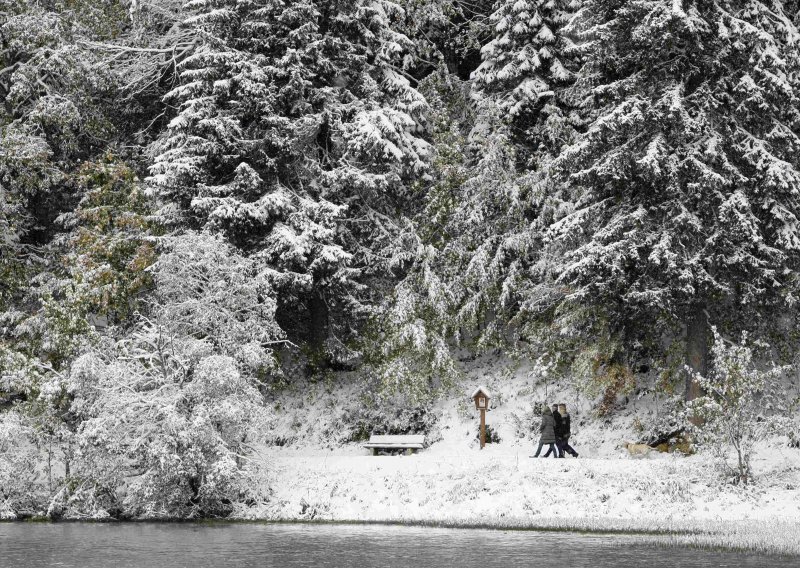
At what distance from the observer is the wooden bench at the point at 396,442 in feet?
85.8

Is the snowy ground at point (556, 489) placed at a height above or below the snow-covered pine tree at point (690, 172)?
below

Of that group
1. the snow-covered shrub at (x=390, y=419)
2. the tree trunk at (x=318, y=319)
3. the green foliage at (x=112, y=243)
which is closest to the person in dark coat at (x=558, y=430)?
the snow-covered shrub at (x=390, y=419)

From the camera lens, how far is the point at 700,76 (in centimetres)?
2372

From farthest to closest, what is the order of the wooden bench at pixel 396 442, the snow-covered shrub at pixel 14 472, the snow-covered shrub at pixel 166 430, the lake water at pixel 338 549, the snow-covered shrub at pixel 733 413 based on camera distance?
1. the wooden bench at pixel 396 442
2. the snow-covered shrub at pixel 14 472
3. the snow-covered shrub at pixel 166 430
4. the snow-covered shrub at pixel 733 413
5. the lake water at pixel 338 549

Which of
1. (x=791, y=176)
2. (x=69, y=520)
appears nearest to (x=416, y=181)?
(x=791, y=176)

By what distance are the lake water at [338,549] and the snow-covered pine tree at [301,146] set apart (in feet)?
29.9

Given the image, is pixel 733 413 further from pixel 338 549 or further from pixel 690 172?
pixel 338 549

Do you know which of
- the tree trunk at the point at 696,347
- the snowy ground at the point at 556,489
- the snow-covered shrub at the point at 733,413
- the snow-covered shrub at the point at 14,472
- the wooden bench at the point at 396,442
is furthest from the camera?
the wooden bench at the point at 396,442

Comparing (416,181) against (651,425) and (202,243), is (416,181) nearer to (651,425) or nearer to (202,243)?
(202,243)

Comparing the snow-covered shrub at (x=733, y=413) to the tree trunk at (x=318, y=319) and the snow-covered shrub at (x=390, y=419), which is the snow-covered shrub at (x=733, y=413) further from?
the tree trunk at (x=318, y=319)

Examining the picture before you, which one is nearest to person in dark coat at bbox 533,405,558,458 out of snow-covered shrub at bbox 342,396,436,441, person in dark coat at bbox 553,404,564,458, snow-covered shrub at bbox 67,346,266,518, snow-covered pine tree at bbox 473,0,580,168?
person in dark coat at bbox 553,404,564,458

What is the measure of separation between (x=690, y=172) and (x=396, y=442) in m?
10.4

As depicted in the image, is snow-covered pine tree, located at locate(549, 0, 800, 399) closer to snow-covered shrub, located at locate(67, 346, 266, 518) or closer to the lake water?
the lake water

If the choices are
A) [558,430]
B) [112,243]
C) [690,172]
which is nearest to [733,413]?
[558,430]
